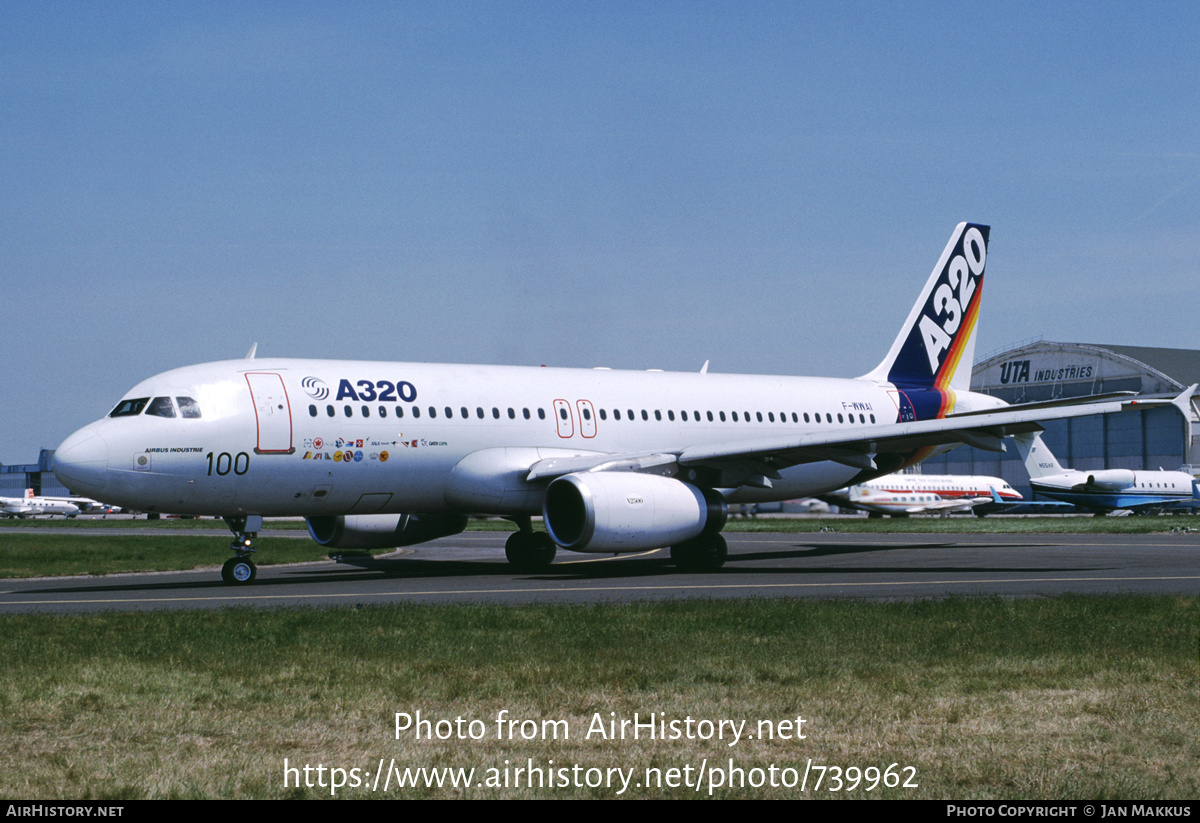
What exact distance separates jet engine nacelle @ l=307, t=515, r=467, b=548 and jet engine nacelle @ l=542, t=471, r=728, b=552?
4593mm

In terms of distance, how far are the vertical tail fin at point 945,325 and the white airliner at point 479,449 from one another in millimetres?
4081

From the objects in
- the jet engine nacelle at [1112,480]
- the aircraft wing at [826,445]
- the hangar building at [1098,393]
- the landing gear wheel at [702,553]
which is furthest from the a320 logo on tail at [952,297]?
the hangar building at [1098,393]

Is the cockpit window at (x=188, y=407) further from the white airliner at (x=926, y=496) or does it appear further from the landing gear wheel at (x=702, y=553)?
the white airliner at (x=926, y=496)

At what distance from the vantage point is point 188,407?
824 inches

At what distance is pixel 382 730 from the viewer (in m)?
7.88

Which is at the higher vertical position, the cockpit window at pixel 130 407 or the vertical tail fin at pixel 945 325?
the vertical tail fin at pixel 945 325

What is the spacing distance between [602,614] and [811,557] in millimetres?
15266

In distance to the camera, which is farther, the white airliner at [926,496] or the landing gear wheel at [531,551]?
the white airliner at [926,496]

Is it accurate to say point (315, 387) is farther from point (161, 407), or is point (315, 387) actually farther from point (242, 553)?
point (242, 553)

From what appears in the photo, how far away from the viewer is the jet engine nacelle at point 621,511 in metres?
21.4

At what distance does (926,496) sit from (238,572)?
5745cm

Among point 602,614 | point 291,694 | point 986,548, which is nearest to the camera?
point 291,694
